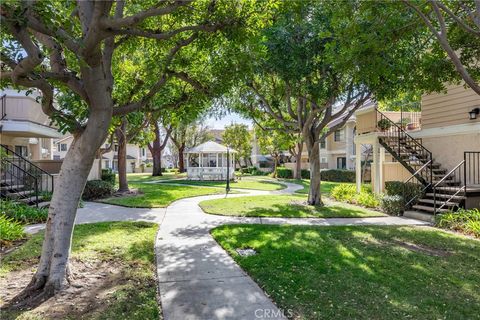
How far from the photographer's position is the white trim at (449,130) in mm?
12001

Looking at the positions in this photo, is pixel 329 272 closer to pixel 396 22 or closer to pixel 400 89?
pixel 396 22

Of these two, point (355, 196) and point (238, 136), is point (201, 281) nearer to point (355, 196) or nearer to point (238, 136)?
point (355, 196)

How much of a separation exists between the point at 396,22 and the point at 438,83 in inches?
75.3

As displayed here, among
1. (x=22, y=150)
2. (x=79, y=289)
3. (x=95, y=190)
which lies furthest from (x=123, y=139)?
(x=79, y=289)

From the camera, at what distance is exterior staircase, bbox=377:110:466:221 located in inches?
434

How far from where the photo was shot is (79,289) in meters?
4.76

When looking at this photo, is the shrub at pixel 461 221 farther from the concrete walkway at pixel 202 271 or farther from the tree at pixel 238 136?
the tree at pixel 238 136

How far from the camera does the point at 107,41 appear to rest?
5312 mm

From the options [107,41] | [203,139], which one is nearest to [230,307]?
[107,41]

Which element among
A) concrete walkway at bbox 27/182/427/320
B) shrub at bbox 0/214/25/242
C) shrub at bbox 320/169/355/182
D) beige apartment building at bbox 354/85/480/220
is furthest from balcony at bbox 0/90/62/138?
shrub at bbox 320/169/355/182

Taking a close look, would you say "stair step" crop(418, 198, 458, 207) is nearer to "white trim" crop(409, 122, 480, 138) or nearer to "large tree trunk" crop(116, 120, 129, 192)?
"white trim" crop(409, 122, 480, 138)

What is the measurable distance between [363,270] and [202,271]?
8.89 ft

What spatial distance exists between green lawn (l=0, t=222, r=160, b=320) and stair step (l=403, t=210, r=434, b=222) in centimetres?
836

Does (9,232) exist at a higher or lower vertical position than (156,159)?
lower
